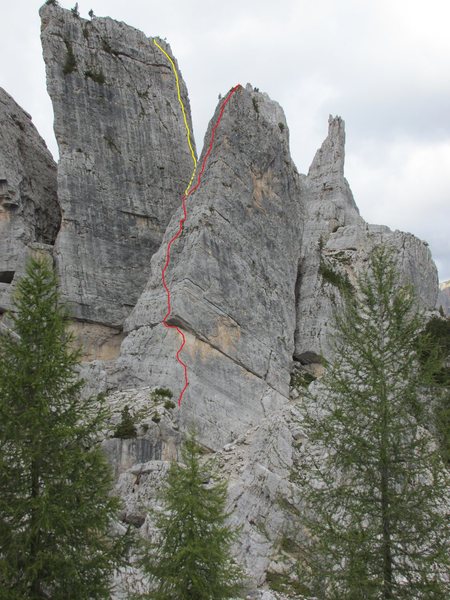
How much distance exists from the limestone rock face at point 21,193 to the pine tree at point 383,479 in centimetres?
2715

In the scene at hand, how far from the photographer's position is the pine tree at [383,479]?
1686 cm

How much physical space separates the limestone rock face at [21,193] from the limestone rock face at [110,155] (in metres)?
2.56

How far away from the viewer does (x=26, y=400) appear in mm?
17422

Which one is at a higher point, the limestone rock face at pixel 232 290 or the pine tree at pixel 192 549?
the limestone rock face at pixel 232 290

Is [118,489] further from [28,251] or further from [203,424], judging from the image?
[28,251]

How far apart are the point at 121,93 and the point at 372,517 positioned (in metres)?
37.6

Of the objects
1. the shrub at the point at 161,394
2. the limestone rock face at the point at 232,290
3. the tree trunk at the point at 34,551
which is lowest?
the tree trunk at the point at 34,551

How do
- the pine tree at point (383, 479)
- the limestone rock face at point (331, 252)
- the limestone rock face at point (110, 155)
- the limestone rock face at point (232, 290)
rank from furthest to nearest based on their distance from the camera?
1. the limestone rock face at point (331, 252)
2. the limestone rock face at point (110, 155)
3. the limestone rock face at point (232, 290)
4. the pine tree at point (383, 479)

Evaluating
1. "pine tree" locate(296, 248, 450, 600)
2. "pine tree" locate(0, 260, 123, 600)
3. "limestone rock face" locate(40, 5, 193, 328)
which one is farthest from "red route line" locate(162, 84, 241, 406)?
"pine tree" locate(0, 260, 123, 600)

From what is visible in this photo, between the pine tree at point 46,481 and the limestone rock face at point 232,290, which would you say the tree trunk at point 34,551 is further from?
the limestone rock face at point 232,290

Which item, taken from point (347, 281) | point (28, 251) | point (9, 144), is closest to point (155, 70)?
point (9, 144)

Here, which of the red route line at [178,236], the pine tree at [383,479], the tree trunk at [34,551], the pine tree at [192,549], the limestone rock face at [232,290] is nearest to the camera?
the tree trunk at [34,551]

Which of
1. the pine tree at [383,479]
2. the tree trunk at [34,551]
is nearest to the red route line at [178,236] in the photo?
the pine tree at [383,479]

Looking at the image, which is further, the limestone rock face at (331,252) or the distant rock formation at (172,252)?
the limestone rock face at (331,252)
